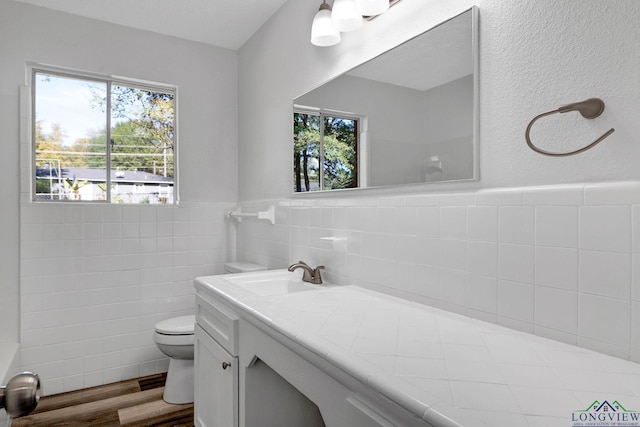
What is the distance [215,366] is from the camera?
1606 mm

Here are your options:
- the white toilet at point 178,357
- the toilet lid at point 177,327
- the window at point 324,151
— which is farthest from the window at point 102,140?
the window at point 324,151

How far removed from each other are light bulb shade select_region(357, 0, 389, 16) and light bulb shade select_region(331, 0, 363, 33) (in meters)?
0.05

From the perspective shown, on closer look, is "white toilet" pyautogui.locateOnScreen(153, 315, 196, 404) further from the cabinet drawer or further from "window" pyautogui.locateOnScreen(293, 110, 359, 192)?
"window" pyautogui.locateOnScreen(293, 110, 359, 192)

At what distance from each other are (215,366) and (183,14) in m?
2.23

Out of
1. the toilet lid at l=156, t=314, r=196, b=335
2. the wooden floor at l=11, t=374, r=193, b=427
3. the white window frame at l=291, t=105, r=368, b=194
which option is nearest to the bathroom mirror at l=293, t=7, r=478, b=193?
the white window frame at l=291, t=105, r=368, b=194

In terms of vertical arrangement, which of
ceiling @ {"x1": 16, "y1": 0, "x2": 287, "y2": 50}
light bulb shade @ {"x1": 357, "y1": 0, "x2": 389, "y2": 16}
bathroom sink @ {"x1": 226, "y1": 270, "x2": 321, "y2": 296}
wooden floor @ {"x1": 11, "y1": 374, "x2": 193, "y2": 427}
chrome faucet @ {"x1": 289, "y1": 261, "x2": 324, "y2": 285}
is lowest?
wooden floor @ {"x1": 11, "y1": 374, "x2": 193, "y2": 427}

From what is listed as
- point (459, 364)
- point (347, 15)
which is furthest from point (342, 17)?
point (459, 364)

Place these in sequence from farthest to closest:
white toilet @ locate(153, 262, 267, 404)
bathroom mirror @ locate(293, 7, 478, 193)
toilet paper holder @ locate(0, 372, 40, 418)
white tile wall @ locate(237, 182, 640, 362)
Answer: white toilet @ locate(153, 262, 267, 404) → bathroom mirror @ locate(293, 7, 478, 193) → white tile wall @ locate(237, 182, 640, 362) → toilet paper holder @ locate(0, 372, 40, 418)

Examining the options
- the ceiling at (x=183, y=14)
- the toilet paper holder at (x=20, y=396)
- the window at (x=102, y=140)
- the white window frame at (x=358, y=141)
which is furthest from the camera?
the window at (x=102, y=140)

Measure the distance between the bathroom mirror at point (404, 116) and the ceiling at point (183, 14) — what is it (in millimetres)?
904

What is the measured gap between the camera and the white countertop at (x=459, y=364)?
0.65 m

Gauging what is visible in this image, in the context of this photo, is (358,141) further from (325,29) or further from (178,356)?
(178,356)

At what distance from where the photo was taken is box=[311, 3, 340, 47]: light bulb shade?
172 cm

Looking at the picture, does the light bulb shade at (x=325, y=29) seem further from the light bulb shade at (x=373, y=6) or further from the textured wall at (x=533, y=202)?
the light bulb shade at (x=373, y=6)
